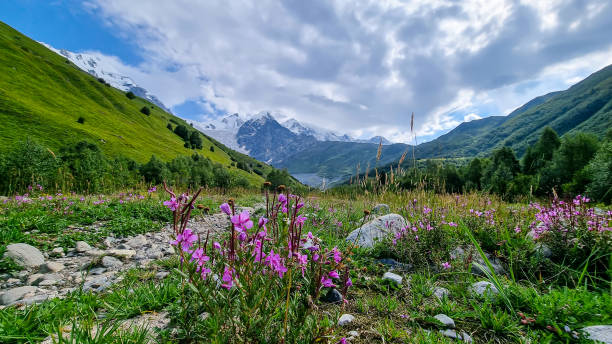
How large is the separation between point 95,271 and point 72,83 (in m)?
94.9

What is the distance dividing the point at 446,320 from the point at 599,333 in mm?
1157

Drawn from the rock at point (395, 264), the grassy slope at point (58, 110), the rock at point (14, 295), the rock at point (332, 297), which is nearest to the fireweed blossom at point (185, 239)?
the rock at point (332, 297)

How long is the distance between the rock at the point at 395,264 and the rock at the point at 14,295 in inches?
208

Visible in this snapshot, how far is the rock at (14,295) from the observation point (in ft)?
9.48

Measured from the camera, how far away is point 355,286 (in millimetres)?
3471

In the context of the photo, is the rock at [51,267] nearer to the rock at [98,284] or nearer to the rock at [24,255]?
the rock at [24,255]

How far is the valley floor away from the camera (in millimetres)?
1871

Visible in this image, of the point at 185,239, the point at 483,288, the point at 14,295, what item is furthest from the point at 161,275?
the point at 483,288

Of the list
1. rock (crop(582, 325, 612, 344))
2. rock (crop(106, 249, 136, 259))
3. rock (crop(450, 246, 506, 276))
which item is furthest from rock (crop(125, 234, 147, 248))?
→ rock (crop(582, 325, 612, 344))

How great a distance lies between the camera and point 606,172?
854 inches

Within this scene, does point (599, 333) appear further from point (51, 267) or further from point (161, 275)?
point (51, 267)

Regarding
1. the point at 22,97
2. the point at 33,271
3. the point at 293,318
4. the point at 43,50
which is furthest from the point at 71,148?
the point at 43,50

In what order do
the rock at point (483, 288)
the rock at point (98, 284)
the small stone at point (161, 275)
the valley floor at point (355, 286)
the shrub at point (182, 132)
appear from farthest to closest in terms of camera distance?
the shrub at point (182, 132)
the small stone at point (161, 275)
the rock at point (98, 284)
the rock at point (483, 288)
the valley floor at point (355, 286)

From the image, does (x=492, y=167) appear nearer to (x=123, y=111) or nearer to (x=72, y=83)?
(x=123, y=111)
